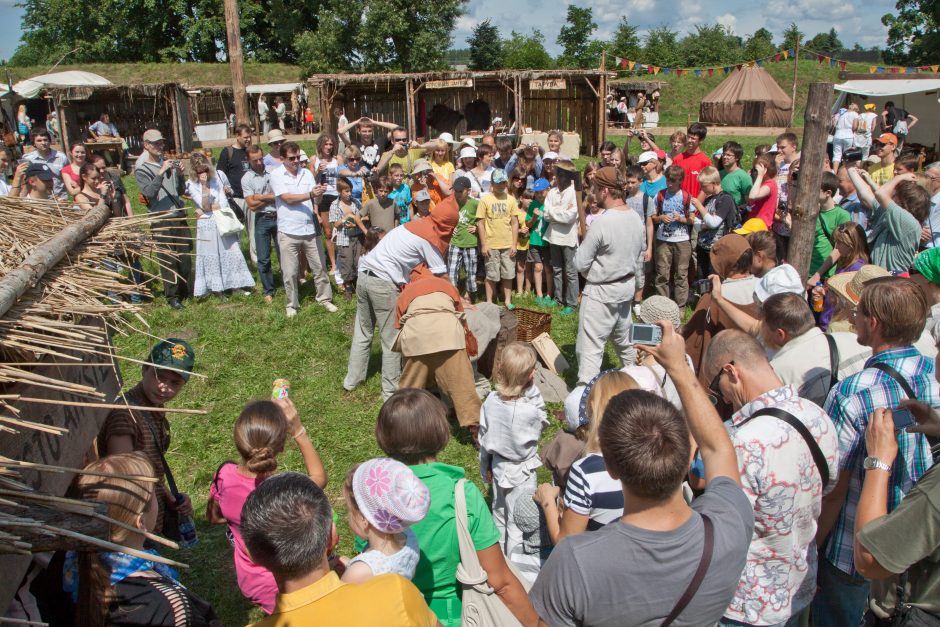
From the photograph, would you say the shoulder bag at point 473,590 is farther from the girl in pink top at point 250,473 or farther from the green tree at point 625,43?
the green tree at point 625,43

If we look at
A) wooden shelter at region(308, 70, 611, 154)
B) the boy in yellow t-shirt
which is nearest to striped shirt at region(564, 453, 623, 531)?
the boy in yellow t-shirt

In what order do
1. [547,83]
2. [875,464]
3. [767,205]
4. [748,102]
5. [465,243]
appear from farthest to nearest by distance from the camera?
[748,102]
[547,83]
[465,243]
[767,205]
[875,464]

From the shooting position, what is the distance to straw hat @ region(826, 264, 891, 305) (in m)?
4.29

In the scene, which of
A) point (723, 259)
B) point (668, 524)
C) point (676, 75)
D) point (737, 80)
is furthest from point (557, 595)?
point (676, 75)

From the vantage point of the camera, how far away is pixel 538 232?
8.96 metres

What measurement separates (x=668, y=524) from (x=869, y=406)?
1430mm

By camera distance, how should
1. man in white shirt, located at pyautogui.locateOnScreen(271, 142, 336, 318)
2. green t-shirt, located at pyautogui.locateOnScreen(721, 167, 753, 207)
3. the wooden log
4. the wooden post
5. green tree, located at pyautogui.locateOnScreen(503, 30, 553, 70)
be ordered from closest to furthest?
the wooden log
the wooden post
man in white shirt, located at pyautogui.locateOnScreen(271, 142, 336, 318)
green t-shirt, located at pyautogui.locateOnScreen(721, 167, 753, 207)
green tree, located at pyautogui.locateOnScreen(503, 30, 553, 70)

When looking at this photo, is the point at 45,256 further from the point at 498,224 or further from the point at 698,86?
the point at 698,86

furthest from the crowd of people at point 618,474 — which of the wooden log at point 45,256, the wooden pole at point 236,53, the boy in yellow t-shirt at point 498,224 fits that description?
the wooden pole at point 236,53

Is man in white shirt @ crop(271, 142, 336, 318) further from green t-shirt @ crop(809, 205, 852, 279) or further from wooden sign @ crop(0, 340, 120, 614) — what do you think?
wooden sign @ crop(0, 340, 120, 614)

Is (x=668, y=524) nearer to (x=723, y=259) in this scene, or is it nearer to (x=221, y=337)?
(x=723, y=259)

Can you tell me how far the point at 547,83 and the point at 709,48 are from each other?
1856 inches

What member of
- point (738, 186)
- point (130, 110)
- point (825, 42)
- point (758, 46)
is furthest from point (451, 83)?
point (825, 42)

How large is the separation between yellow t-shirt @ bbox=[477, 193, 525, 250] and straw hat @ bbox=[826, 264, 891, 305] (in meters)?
4.70
